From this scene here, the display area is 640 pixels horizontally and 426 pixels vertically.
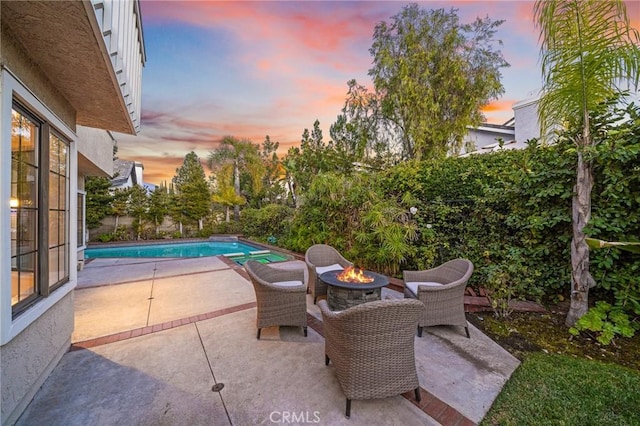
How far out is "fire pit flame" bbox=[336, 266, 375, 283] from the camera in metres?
4.29

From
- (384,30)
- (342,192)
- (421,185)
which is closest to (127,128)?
(342,192)

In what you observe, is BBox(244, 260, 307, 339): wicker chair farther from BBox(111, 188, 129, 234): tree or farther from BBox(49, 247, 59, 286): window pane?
BBox(111, 188, 129, 234): tree

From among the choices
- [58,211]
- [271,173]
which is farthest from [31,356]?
[271,173]

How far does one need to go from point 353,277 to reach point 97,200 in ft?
53.4

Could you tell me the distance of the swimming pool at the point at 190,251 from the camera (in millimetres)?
11742

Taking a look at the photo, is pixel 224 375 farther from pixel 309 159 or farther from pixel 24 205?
pixel 309 159

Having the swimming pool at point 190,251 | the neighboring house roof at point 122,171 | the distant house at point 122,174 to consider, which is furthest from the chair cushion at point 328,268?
the neighboring house roof at point 122,171

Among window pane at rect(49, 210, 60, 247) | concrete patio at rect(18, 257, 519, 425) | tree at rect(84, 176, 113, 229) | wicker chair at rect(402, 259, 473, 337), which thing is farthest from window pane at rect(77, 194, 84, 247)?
wicker chair at rect(402, 259, 473, 337)

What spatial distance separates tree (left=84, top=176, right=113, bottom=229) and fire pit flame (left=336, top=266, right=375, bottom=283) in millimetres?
15856

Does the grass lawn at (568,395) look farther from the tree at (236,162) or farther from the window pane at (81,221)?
the tree at (236,162)

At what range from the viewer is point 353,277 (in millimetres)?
4359

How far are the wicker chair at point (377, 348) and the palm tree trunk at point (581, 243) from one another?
11.1 feet

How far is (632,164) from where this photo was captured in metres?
3.73

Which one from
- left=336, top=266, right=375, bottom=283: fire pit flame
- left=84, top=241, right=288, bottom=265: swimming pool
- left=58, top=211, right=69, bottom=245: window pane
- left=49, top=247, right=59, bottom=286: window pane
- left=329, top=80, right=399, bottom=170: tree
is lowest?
left=84, top=241, right=288, bottom=265: swimming pool
